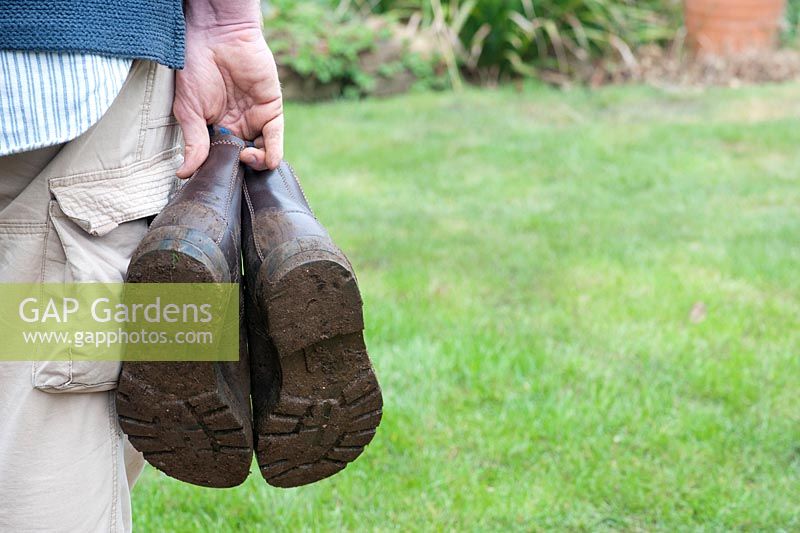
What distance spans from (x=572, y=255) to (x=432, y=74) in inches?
147

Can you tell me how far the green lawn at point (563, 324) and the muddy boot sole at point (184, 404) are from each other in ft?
3.82

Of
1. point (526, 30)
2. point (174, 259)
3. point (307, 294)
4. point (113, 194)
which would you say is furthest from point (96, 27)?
point (526, 30)

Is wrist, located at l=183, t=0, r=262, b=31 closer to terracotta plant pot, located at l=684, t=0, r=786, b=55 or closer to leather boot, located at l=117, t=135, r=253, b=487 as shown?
leather boot, located at l=117, t=135, r=253, b=487

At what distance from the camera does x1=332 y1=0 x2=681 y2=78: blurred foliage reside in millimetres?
7883

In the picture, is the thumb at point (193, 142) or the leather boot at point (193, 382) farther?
the thumb at point (193, 142)

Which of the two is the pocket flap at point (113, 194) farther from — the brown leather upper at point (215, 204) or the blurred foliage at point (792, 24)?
the blurred foliage at point (792, 24)

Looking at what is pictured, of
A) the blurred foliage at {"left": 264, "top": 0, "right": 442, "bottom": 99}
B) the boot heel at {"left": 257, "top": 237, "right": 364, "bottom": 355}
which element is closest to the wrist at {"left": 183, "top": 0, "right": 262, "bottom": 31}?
the boot heel at {"left": 257, "top": 237, "right": 364, "bottom": 355}

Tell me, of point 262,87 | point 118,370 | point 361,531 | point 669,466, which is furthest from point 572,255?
point 118,370

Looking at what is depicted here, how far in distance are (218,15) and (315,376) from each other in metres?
0.67

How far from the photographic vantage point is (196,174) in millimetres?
1545

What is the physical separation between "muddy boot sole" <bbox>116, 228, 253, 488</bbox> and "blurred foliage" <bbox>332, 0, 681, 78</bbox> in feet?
22.0

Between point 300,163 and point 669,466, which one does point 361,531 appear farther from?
point 300,163

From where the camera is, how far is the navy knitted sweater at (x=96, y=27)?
4.29ft

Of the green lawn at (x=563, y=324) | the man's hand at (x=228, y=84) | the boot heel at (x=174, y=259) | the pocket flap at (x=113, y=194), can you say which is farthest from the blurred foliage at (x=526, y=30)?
the boot heel at (x=174, y=259)
